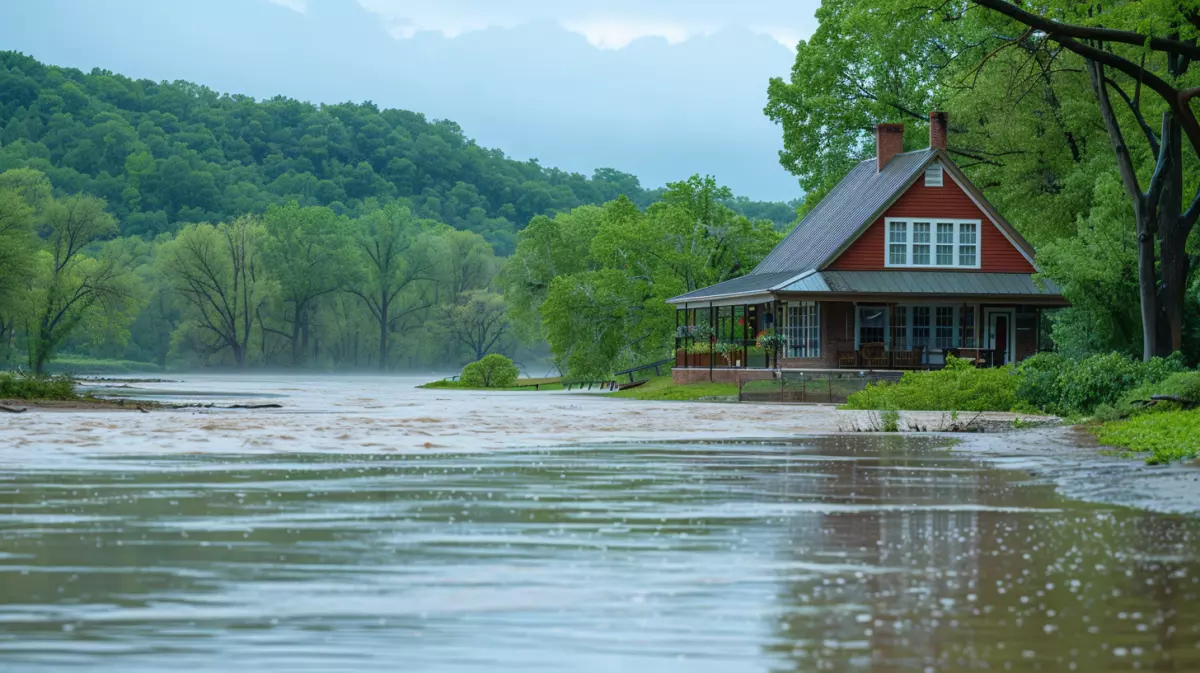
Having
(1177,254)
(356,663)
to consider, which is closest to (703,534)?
(356,663)

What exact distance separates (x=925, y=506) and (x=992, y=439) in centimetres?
1259

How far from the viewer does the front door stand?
59688 millimetres

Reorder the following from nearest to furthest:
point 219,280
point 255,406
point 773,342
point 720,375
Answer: point 255,406, point 773,342, point 720,375, point 219,280

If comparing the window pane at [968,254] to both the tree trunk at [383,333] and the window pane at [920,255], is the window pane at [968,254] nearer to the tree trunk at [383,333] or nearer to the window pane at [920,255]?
the window pane at [920,255]

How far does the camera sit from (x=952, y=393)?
38844 millimetres

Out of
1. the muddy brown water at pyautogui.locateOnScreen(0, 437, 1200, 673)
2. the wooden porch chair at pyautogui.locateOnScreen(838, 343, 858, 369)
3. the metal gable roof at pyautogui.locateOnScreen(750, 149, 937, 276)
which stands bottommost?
the muddy brown water at pyautogui.locateOnScreen(0, 437, 1200, 673)

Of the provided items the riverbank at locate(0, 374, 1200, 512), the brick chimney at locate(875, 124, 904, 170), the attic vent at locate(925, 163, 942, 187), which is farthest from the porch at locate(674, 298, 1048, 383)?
the riverbank at locate(0, 374, 1200, 512)

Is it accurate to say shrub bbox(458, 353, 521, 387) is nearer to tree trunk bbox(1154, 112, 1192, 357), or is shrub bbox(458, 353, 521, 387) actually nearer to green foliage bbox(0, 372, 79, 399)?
green foliage bbox(0, 372, 79, 399)

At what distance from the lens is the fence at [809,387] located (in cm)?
4872

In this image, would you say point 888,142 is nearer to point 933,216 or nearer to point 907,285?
point 933,216

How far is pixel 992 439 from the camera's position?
27047 mm

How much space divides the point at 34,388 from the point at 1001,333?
119ft

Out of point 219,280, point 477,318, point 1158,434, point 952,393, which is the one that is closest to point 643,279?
point 952,393

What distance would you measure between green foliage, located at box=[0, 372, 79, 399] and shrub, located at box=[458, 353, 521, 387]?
40.2 m
